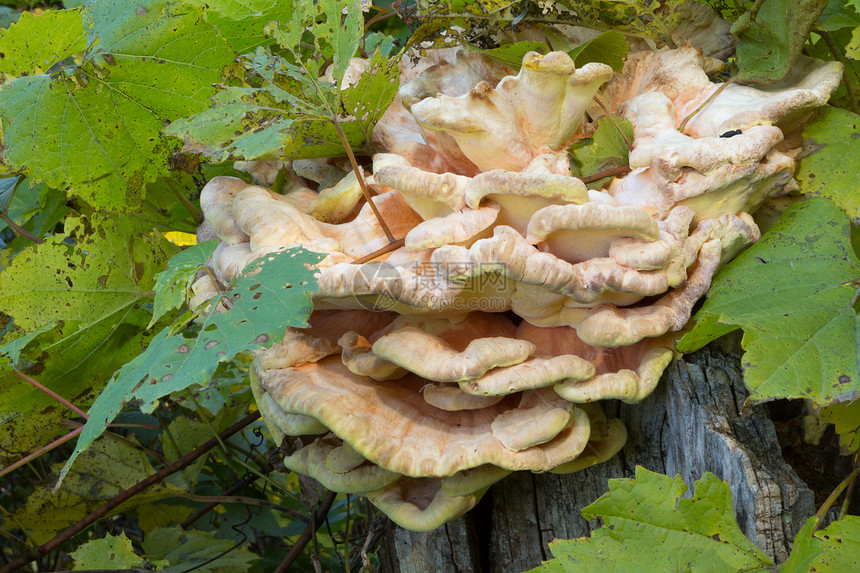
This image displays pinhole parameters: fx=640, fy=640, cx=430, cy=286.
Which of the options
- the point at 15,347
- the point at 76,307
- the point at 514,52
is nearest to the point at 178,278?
the point at 15,347

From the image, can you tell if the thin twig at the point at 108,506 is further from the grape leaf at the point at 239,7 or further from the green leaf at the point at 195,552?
the grape leaf at the point at 239,7

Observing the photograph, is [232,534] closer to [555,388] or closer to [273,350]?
[273,350]

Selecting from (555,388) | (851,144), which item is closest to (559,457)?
(555,388)

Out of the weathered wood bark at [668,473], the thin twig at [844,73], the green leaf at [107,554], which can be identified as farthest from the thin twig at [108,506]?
the thin twig at [844,73]

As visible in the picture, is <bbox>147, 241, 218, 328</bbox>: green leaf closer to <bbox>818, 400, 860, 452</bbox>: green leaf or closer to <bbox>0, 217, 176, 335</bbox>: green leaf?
<bbox>0, 217, 176, 335</bbox>: green leaf

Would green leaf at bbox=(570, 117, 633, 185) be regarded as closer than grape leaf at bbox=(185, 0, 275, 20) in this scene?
Yes

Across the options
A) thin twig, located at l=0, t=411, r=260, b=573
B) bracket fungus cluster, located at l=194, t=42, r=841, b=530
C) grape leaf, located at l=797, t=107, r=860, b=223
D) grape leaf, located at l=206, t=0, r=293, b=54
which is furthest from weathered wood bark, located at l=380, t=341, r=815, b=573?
grape leaf, located at l=206, t=0, r=293, b=54
